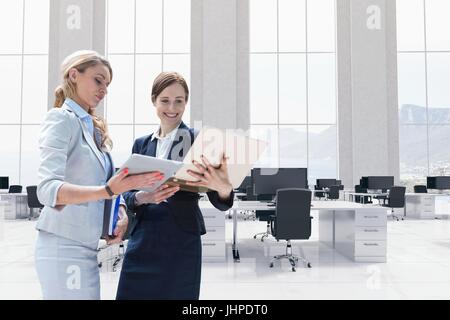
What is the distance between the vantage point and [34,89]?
12.6 metres

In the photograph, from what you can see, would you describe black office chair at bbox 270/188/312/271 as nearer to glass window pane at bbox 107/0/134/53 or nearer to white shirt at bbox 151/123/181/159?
white shirt at bbox 151/123/181/159

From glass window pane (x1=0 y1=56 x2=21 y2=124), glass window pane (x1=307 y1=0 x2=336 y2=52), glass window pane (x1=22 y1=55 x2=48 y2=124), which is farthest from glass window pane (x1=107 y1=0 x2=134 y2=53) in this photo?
glass window pane (x1=307 y1=0 x2=336 y2=52)

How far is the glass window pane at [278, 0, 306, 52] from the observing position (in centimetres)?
1286

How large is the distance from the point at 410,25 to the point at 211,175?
13751mm

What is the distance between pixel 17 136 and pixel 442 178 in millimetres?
13256

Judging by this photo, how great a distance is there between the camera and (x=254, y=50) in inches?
507

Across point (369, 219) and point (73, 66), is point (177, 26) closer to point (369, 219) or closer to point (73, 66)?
point (369, 219)

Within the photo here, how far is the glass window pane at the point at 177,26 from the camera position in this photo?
1289cm

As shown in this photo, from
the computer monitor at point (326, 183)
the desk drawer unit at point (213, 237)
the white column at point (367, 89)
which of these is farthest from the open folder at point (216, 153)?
the white column at point (367, 89)

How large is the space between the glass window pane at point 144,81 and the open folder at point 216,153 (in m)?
11.4

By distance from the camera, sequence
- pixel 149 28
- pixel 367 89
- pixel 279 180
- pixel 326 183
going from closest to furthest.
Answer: pixel 279 180, pixel 326 183, pixel 367 89, pixel 149 28

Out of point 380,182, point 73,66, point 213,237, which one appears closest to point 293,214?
point 213,237

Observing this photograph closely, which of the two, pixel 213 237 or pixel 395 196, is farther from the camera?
pixel 395 196

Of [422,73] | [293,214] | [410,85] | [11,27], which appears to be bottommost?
[293,214]
